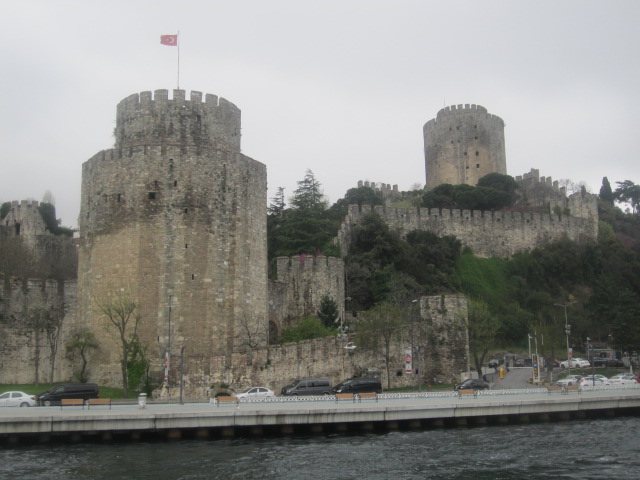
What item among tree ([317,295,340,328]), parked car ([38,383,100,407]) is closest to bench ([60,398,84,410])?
parked car ([38,383,100,407])

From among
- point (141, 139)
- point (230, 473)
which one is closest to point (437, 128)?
point (141, 139)

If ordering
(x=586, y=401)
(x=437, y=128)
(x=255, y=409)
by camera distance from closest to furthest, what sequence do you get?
(x=255, y=409)
(x=586, y=401)
(x=437, y=128)

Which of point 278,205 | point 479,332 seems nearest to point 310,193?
point 278,205

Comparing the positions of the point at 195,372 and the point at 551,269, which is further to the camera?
the point at 551,269

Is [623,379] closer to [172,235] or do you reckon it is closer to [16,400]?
[172,235]

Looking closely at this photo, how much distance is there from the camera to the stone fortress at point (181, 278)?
127ft

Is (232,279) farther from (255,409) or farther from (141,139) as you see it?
(255,409)

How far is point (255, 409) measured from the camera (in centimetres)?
2884

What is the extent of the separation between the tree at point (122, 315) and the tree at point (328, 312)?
1233 cm

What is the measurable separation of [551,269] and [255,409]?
43.7 meters

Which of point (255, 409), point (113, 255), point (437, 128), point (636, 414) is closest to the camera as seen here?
point (255, 409)

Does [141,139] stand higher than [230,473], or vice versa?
[141,139]

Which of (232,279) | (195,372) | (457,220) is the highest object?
(457,220)

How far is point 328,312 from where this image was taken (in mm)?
47750
